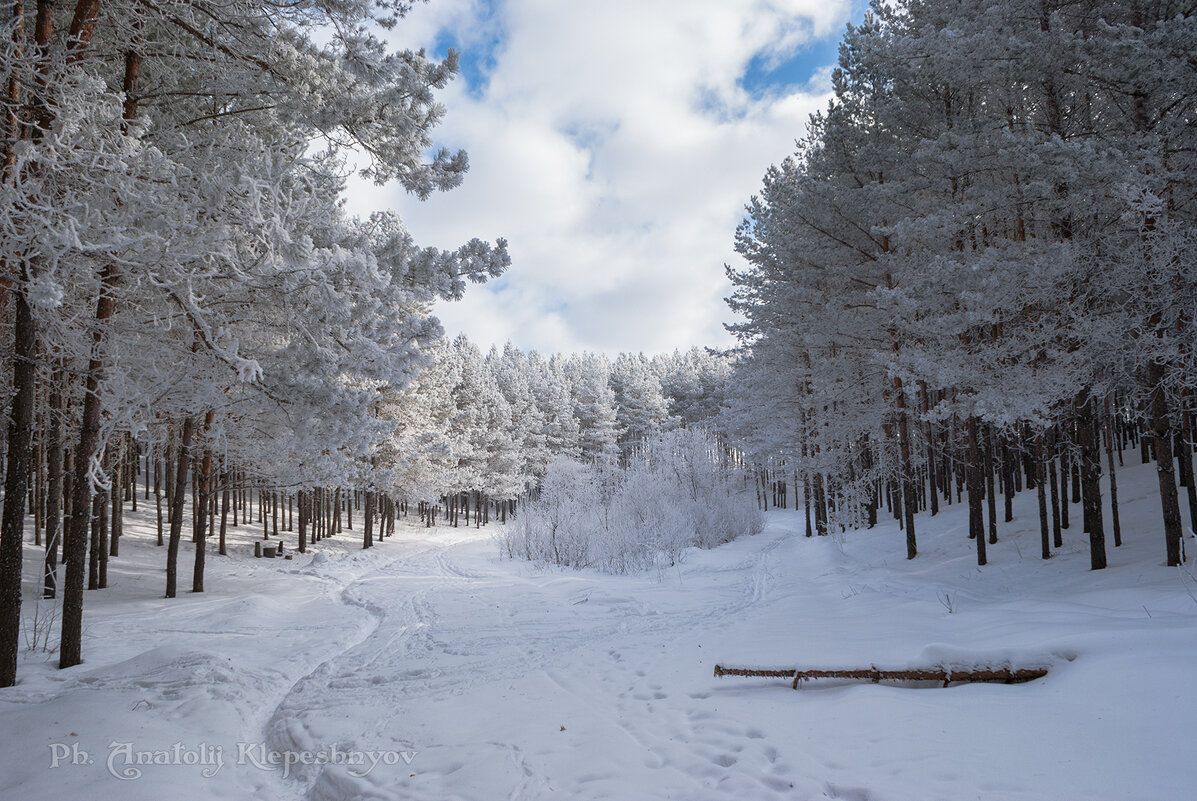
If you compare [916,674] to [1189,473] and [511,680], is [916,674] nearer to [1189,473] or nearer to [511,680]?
[511,680]

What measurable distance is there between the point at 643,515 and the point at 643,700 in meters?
15.5

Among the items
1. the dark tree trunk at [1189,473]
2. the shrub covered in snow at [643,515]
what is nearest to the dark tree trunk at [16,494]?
the shrub covered in snow at [643,515]

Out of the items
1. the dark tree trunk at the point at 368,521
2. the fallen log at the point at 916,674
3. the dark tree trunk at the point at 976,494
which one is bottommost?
the dark tree trunk at the point at 368,521

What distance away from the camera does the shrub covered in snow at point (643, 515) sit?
1708 cm

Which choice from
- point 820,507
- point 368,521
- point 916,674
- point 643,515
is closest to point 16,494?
point 916,674

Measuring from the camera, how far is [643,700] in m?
5.41

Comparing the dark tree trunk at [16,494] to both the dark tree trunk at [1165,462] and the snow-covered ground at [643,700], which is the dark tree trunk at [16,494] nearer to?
the snow-covered ground at [643,700]

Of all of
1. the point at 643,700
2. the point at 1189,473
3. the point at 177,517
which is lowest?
the point at 643,700

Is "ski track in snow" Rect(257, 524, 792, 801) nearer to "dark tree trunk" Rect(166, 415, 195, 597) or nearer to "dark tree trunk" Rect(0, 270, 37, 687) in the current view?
"dark tree trunk" Rect(0, 270, 37, 687)

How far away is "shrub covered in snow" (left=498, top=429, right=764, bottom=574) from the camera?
56.0 ft

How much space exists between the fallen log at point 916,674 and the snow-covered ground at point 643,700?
10cm

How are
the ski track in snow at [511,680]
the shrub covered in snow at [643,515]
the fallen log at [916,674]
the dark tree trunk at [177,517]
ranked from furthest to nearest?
the shrub covered in snow at [643,515] < the dark tree trunk at [177,517] < the fallen log at [916,674] < the ski track in snow at [511,680]

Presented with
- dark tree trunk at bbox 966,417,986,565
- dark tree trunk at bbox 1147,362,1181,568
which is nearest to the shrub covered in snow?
dark tree trunk at bbox 966,417,986,565

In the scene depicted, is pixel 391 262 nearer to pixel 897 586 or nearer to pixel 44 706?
pixel 44 706
